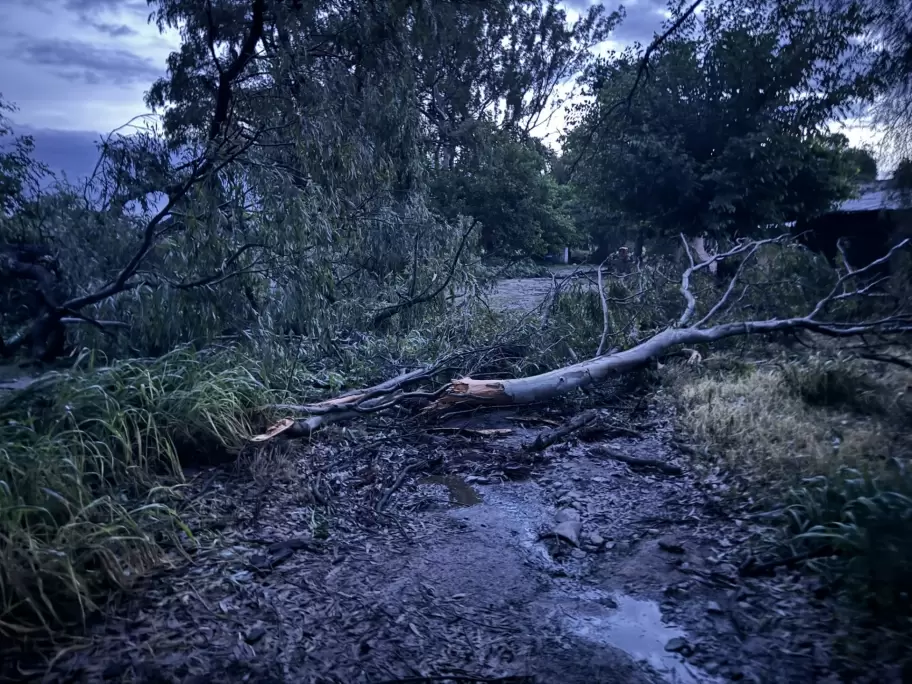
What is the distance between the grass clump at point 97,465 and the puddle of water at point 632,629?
2.30 meters

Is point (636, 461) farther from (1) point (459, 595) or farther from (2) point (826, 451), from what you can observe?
(1) point (459, 595)

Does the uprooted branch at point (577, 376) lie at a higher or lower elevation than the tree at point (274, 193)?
lower

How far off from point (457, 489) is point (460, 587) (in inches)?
61.4

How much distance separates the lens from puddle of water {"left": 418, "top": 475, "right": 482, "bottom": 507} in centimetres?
525

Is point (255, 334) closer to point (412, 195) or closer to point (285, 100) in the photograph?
point (285, 100)

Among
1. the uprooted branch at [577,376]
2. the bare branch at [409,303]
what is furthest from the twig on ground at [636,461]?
the bare branch at [409,303]

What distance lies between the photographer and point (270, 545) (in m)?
4.33

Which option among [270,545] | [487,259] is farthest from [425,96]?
[270,545]

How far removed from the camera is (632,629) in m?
3.49

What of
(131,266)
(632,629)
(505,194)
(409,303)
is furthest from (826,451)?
(505,194)

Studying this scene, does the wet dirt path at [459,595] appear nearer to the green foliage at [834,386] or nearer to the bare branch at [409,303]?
the green foliage at [834,386]

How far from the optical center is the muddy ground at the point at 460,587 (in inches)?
124

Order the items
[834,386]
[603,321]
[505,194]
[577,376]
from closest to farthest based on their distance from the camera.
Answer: [834,386], [577,376], [603,321], [505,194]

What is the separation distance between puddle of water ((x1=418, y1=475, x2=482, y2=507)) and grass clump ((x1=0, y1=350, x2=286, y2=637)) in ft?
4.90
